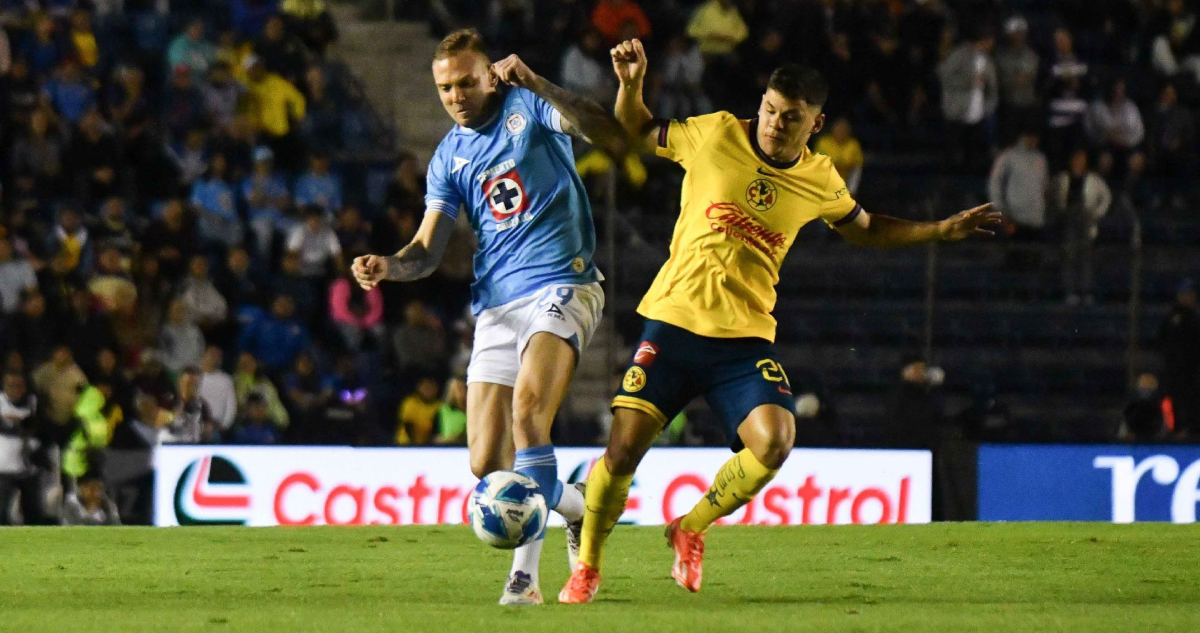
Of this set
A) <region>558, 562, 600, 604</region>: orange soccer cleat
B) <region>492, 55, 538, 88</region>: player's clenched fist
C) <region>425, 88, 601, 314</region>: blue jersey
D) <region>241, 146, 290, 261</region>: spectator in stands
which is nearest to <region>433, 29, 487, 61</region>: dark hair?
<region>425, 88, 601, 314</region>: blue jersey

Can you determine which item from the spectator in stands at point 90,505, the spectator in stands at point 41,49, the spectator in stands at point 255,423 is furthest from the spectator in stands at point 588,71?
the spectator in stands at point 90,505

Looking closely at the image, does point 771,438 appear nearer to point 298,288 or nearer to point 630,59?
point 630,59

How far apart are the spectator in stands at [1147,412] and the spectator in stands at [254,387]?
24.8 ft

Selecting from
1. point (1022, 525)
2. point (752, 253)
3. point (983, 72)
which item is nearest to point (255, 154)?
point (983, 72)

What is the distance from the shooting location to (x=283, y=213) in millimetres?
17594

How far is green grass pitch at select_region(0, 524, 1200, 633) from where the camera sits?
7.29m

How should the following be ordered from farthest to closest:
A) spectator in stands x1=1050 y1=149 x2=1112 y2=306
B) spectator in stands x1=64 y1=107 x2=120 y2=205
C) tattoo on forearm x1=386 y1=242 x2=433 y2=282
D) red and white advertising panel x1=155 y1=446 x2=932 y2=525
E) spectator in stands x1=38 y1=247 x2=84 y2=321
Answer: spectator in stands x1=1050 y1=149 x2=1112 y2=306, spectator in stands x1=64 y1=107 x2=120 y2=205, spectator in stands x1=38 y1=247 x2=84 y2=321, red and white advertising panel x1=155 y1=446 x2=932 y2=525, tattoo on forearm x1=386 y1=242 x2=433 y2=282

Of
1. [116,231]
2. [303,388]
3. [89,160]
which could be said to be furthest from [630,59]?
[89,160]

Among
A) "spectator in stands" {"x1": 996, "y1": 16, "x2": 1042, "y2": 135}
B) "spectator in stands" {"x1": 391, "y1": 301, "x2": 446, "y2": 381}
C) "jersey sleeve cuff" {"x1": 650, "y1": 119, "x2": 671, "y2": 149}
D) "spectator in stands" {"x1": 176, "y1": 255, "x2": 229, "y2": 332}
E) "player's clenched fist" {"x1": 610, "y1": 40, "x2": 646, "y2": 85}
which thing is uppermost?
"spectator in stands" {"x1": 996, "y1": 16, "x2": 1042, "y2": 135}

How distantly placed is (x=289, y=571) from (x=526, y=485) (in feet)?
7.78

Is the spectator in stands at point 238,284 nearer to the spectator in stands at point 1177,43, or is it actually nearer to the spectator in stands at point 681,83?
the spectator in stands at point 681,83

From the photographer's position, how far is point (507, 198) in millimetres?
8070

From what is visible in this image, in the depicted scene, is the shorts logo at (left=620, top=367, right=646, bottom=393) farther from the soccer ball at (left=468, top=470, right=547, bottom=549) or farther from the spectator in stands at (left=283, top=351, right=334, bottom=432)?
the spectator in stands at (left=283, top=351, right=334, bottom=432)

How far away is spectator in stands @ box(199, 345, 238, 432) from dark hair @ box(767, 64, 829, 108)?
9.16 metres
